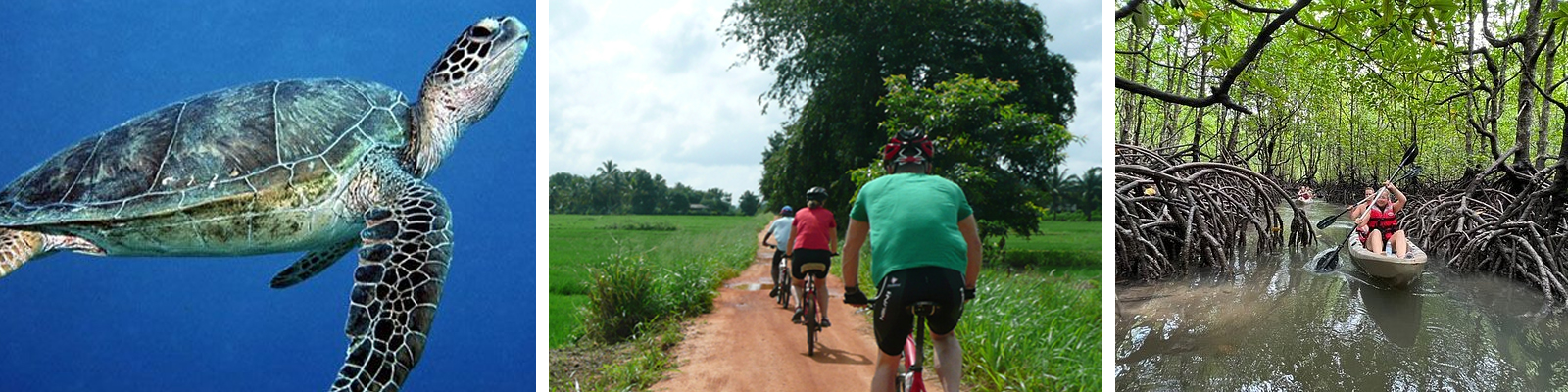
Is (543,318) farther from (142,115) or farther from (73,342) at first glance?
(73,342)

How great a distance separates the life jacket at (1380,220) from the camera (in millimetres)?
6004

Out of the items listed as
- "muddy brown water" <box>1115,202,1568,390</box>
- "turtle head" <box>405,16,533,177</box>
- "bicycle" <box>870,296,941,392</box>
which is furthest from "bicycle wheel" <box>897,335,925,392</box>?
"muddy brown water" <box>1115,202,1568,390</box>

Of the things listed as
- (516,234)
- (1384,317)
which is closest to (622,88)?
(516,234)

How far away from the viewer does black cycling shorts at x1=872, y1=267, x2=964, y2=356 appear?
1838 millimetres

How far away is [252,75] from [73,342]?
1166mm

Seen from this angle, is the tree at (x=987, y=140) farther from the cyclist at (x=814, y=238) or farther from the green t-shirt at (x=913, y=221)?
the green t-shirt at (x=913, y=221)

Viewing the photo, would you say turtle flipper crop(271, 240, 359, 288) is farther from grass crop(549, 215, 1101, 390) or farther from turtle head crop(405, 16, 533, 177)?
grass crop(549, 215, 1101, 390)

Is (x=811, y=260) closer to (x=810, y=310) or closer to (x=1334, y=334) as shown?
(x=810, y=310)

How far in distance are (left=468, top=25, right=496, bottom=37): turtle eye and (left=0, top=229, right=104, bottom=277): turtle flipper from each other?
1274 millimetres

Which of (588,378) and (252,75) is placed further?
(252,75)

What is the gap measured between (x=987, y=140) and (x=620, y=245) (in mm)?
1371

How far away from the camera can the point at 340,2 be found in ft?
9.47

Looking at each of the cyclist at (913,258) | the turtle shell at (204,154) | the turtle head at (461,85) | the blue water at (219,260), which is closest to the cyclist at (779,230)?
the cyclist at (913,258)

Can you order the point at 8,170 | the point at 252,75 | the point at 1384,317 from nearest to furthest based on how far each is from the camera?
the point at 8,170, the point at 252,75, the point at 1384,317
